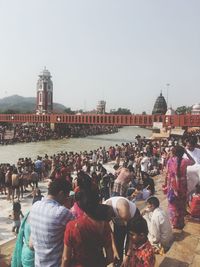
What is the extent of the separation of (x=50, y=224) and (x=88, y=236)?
444 mm

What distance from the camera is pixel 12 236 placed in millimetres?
7863

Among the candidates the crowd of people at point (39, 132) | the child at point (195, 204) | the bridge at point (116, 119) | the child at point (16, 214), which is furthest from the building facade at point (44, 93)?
the child at point (195, 204)

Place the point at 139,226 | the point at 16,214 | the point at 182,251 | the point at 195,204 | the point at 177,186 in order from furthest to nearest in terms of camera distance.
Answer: the point at 16,214 → the point at 195,204 → the point at 177,186 → the point at 182,251 → the point at 139,226

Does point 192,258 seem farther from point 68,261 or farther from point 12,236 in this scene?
point 12,236

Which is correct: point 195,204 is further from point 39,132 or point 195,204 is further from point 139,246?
point 39,132

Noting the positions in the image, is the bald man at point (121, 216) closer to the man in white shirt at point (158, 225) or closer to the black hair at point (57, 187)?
the black hair at point (57, 187)

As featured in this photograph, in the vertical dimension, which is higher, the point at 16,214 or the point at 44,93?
the point at 44,93

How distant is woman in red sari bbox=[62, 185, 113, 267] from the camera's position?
270 centimetres

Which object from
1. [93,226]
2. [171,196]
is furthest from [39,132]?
[93,226]

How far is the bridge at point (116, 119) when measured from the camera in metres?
42.9

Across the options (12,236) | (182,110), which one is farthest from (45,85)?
(12,236)

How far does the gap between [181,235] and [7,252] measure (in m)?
2.65

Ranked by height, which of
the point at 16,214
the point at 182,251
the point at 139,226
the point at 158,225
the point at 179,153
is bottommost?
the point at 16,214

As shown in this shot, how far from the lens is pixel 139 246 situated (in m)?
3.49
